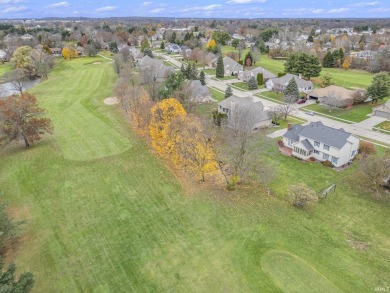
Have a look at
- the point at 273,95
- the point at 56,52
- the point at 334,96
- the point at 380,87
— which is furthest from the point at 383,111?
the point at 56,52

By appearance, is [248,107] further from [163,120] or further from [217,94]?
[217,94]

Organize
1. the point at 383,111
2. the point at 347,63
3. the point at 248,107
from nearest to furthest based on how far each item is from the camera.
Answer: the point at 248,107, the point at 383,111, the point at 347,63

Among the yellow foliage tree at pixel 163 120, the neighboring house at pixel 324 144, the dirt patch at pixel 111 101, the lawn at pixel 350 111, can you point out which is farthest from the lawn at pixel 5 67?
the neighboring house at pixel 324 144

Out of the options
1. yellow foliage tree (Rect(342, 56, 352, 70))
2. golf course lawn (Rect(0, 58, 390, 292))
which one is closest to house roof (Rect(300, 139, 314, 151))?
golf course lawn (Rect(0, 58, 390, 292))

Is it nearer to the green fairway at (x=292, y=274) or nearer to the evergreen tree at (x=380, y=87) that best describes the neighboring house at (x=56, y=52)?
the evergreen tree at (x=380, y=87)

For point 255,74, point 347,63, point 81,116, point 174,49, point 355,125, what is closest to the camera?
point 355,125
